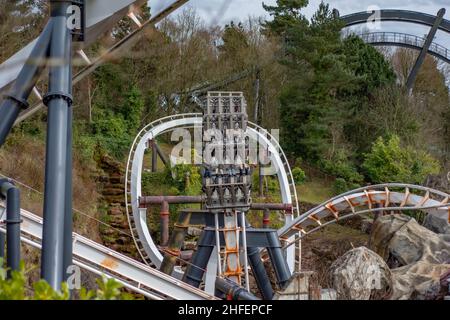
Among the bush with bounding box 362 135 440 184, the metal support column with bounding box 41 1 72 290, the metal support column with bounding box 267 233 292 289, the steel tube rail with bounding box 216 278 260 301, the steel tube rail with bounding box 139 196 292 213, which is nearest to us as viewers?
the metal support column with bounding box 41 1 72 290

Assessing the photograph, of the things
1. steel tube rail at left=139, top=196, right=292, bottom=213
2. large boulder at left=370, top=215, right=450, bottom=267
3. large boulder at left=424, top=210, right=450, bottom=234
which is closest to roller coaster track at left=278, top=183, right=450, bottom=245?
large boulder at left=370, top=215, right=450, bottom=267

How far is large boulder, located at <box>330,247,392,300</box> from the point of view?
29.2ft

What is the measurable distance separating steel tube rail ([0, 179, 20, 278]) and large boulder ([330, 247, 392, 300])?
16.1 feet

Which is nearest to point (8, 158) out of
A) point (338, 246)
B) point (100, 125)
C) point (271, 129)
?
point (100, 125)

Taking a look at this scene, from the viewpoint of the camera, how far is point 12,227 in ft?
16.0

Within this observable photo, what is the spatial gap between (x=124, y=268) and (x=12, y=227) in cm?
250

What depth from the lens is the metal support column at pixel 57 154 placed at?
429 cm

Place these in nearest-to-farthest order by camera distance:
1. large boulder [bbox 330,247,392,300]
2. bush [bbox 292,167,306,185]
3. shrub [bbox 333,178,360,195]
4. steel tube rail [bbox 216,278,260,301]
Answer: steel tube rail [bbox 216,278,260,301]
large boulder [bbox 330,247,392,300]
shrub [bbox 333,178,360,195]
bush [bbox 292,167,306,185]

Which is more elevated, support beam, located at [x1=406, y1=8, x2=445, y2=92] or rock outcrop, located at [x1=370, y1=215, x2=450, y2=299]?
support beam, located at [x1=406, y1=8, x2=445, y2=92]

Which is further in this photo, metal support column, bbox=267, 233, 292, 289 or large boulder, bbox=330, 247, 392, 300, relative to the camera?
metal support column, bbox=267, 233, 292, 289

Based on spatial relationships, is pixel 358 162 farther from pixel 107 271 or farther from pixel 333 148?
pixel 107 271

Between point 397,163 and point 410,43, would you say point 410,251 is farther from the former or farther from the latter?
point 410,43

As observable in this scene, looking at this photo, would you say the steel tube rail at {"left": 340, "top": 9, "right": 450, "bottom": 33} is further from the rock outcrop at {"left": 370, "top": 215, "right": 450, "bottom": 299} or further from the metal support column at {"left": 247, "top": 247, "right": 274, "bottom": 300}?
the metal support column at {"left": 247, "top": 247, "right": 274, "bottom": 300}

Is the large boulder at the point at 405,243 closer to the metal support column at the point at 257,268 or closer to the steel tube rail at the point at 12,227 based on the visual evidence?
the metal support column at the point at 257,268
